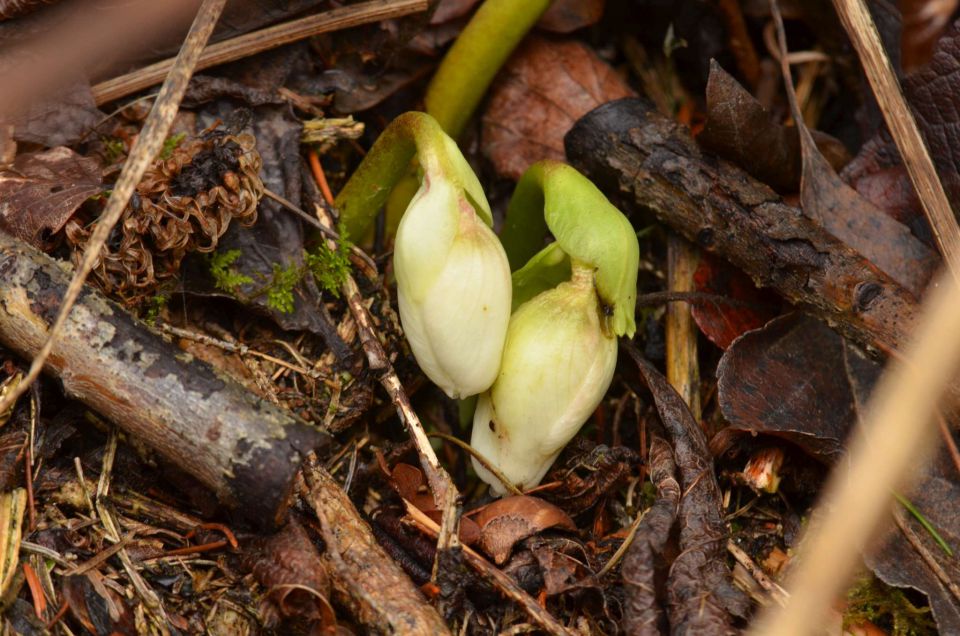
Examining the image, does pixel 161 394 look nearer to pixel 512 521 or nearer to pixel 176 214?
pixel 176 214

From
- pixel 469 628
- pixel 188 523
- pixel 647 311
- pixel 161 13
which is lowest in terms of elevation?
pixel 469 628

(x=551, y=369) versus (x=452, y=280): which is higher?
(x=452, y=280)

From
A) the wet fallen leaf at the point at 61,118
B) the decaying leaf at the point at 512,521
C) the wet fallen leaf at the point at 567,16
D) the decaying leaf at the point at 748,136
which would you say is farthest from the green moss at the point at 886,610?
the wet fallen leaf at the point at 61,118

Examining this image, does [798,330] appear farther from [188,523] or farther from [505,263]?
[188,523]

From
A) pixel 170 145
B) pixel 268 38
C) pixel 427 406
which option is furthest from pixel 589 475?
pixel 268 38

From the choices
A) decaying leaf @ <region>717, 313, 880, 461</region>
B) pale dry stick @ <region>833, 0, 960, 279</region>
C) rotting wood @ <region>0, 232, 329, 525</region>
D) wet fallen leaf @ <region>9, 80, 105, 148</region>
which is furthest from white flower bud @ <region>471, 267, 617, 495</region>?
wet fallen leaf @ <region>9, 80, 105, 148</region>

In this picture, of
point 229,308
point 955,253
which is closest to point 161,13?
point 229,308

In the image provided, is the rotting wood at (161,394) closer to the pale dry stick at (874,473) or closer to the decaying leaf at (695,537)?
the decaying leaf at (695,537)
